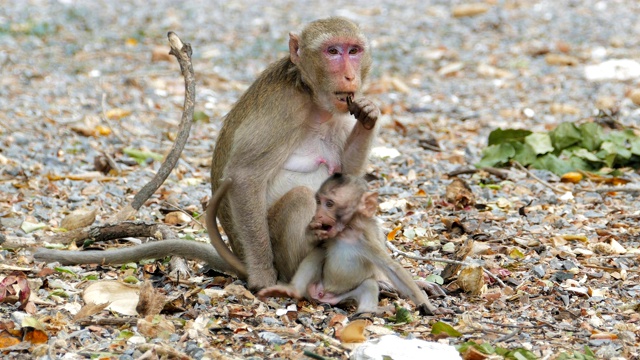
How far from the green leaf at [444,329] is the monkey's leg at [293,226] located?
934 millimetres

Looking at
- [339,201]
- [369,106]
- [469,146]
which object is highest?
[369,106]

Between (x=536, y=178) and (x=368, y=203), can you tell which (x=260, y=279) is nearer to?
(x=368, y=203)

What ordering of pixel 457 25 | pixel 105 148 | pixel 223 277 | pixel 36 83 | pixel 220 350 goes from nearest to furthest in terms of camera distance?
pixel 220 350 → pixel 223 277 → pixel 105 148 → pixel 36 83 → pixel 457 25

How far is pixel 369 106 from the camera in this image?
16.2 ft

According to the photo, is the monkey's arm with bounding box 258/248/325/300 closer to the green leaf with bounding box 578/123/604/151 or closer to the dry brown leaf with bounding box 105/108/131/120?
the green leaf with bounding box 578/123/604/151

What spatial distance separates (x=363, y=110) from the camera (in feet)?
16.1

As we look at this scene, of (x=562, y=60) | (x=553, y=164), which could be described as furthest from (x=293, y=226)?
(x=562, y=60)

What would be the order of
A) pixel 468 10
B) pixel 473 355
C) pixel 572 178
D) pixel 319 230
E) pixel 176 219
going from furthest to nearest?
1. pixel 468 10
2. pixel 572 178
3. pixel 176 219
4. pixel 319 230
5. pixel 473 355

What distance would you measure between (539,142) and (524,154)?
18 centimetres

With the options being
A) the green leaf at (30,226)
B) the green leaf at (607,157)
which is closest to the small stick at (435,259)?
the green leaf at (30,226)

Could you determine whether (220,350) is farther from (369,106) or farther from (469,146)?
(469,146)

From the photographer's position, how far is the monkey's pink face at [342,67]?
194 inches

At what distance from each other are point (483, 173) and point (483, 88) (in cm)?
436

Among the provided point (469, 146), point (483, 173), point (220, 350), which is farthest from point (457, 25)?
point (220, 350)
